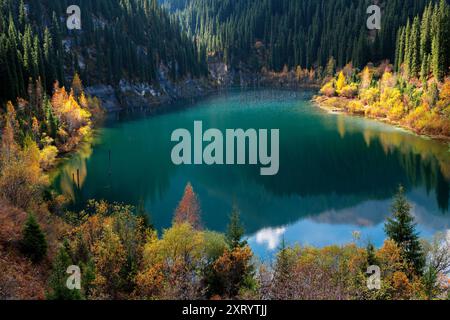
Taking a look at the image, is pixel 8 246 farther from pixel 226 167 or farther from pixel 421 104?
pixel 421 104

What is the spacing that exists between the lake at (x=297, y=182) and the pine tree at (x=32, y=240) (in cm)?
1665

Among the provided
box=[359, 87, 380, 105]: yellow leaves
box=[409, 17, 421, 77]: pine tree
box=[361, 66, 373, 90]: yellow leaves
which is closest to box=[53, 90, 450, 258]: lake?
box=[359, 87, 380, 105]: yellow leaves

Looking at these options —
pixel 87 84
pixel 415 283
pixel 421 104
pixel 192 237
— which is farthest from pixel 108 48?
pixel 415 283

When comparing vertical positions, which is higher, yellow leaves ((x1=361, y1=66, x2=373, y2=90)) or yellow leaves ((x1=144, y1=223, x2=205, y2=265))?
yellow leaves ((x1=361, y1=66, x2=373, y2=90))

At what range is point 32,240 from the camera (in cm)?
3262

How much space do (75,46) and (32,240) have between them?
132 m

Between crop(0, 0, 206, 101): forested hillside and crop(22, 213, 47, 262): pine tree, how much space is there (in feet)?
179

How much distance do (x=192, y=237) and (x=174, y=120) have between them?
86.0 meters

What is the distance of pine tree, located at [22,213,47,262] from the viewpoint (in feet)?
107

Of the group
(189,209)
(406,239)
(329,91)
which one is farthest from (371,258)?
(329,91)

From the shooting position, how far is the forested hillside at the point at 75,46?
9075 cm

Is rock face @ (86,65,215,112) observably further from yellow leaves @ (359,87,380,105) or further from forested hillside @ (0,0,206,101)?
yellow leaves @ (359,87,380,105)

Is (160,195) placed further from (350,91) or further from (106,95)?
(350,91)

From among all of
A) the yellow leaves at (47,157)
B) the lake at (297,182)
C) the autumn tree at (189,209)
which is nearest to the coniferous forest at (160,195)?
the autumn tree at (189,209)
